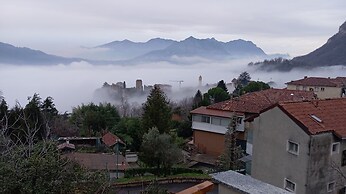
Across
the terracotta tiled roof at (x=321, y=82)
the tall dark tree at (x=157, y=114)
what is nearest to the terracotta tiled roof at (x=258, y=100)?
the tall dark tree at (x=157, y=114)

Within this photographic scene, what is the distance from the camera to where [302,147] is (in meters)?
16.0

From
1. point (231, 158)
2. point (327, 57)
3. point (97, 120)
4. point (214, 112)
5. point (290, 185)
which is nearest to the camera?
point (290, 185)

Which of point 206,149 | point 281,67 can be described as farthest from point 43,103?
point 281,67

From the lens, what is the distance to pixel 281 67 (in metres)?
140

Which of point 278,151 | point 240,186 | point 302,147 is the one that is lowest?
point 278,151

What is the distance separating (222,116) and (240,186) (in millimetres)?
26778

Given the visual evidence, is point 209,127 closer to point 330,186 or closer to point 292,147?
point 292,147

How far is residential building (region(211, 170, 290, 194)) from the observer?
549 centimetres

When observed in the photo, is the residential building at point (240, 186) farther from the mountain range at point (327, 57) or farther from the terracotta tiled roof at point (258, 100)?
the mountain range at point (327, 57)

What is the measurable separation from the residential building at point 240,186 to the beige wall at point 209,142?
88.3 feet

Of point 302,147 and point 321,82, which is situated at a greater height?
point 321,82

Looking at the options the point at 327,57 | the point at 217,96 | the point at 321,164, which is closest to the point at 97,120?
the point at 217,96

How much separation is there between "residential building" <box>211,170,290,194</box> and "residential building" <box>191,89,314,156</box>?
24.8 m

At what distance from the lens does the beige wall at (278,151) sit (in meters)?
16.0
